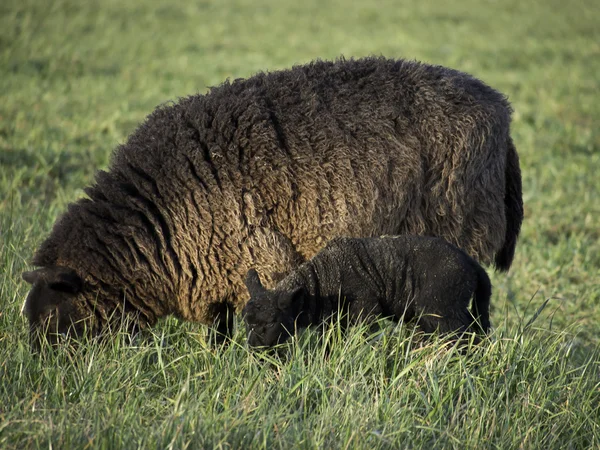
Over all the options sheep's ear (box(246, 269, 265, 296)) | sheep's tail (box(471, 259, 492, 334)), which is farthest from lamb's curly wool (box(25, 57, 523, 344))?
sheep's tail (box(471, 259, 492, 334))

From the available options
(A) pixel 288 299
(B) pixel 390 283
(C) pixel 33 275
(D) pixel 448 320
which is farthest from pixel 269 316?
(C) pixel 33 275

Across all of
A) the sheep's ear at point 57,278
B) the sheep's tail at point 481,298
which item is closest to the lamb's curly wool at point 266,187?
the sheep's ear at point 57,278

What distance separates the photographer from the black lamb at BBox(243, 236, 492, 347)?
15.9 ft

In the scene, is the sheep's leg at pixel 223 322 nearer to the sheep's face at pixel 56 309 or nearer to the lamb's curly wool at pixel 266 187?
the lamb's curly wool at pixel 266 187

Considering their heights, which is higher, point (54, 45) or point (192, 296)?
point (54, 45)

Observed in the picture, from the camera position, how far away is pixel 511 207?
6.12 metres

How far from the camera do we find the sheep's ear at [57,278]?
15.6 ft

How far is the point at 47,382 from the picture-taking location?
4320mm

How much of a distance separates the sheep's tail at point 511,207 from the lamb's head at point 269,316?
6.71 ft

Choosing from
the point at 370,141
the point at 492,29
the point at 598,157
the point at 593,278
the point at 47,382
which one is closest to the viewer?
the point at 47,382

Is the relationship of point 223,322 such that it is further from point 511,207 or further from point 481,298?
point 511,207

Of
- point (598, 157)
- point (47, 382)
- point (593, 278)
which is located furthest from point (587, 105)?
point (47, 382)

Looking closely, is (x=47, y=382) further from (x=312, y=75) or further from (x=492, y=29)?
(x=492, y=29)

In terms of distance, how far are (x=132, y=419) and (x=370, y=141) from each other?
2.44m
